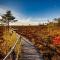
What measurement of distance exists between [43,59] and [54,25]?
45.9 meters

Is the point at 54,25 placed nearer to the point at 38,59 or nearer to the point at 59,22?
the point at 59,22

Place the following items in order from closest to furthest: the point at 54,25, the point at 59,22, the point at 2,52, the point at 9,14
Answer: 1. the point at 2,52
2. the point at 54,25
3. the point at 59,22
4. the point at 9,14

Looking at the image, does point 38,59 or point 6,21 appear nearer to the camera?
point 38,59

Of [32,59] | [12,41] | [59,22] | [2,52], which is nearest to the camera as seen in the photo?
[32,59]

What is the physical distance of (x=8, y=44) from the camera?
18578mm

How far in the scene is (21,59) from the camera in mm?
13859

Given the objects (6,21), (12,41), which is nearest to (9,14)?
(6,21)

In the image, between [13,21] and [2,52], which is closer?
[2,52]

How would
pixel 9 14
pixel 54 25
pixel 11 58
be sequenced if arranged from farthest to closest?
1. pixel 9 14
2. pixel 54 25
3. pixel 11 58

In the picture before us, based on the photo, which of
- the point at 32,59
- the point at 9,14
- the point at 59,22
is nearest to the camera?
the point at 32,59

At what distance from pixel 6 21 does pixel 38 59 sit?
89258 mm

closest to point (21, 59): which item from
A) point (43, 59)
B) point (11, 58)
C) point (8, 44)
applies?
point (43, 59)

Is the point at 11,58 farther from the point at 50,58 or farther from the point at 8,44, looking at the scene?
the point at 8,44

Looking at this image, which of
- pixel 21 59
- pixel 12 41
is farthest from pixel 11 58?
pixel 12 41
